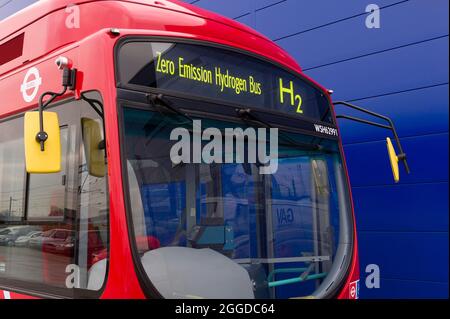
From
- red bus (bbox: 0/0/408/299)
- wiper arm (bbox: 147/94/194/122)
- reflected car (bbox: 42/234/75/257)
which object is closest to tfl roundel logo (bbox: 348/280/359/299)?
red bus (bbox: 0/0/408/299)

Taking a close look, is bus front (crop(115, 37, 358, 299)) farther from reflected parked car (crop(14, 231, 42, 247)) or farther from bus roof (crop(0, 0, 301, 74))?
reflected parked car (crop(14, 231, 42, 247))

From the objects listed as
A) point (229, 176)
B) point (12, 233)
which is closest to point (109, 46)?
A: point (229, 176)

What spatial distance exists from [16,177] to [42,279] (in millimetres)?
774

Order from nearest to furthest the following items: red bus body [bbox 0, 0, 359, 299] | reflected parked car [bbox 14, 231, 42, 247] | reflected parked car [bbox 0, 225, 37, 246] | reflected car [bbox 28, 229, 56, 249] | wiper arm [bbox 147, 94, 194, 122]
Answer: red bus body [bbox 0, 0, 359, 299] → wiper arm [bbox 147, 94, 194, 122] → reflected car [bbox 28, 229, 56, 249] → reflected parked car [bbox 14, 231, 42, 247] → reflected parked car [bbox 0, 225, 37, 246]

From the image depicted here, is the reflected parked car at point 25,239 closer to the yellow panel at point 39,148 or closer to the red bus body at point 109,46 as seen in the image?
the red bus body at point 109,46

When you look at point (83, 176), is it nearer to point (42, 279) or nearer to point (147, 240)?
point (147, 240)

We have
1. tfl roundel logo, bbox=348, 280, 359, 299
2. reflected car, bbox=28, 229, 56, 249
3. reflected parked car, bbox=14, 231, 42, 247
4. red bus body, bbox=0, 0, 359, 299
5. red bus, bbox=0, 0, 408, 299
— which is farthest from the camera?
tfl roundel logo, bbox=348, 280, 359, 299

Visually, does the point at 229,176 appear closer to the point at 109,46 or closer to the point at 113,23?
the point at 109,46

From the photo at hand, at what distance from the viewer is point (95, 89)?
8.63ft

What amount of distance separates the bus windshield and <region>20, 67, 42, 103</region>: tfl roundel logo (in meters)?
0.91

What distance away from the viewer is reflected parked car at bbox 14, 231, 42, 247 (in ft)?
10.0

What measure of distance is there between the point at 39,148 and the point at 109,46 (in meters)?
0.65

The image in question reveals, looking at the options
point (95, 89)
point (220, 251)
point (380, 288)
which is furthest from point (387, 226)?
point (95, 89)

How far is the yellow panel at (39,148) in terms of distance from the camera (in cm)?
248
